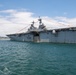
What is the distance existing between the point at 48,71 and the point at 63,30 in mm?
47817

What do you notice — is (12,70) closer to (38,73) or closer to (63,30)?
(38,73)

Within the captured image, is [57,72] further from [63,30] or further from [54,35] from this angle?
[54,35]

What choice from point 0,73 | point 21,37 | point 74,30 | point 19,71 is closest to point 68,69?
point 19,71

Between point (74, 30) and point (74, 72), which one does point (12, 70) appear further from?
point (74, 30)

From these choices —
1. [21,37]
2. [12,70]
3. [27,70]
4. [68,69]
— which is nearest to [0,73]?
[12,70]

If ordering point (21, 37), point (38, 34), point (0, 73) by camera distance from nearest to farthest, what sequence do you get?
1. point (0, 73)
2. point (38, 34)
3. point (21, 37)

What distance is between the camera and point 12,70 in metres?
17.0

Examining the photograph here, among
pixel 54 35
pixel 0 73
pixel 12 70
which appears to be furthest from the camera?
pixel 54 35

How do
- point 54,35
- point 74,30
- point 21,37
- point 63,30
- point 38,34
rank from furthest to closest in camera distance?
1. point 21,37
2. point 38,34
3. point 54,35
4. point 63,30
5. point 74,30

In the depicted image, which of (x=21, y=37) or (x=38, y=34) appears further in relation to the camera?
(x=21, y=37)

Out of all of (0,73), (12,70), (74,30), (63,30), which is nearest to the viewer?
(0,73)

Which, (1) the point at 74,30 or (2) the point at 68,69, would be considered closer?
(2) the point at 68,69

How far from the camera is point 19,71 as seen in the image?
16.6 metres

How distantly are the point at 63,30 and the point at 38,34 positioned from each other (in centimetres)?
1710
